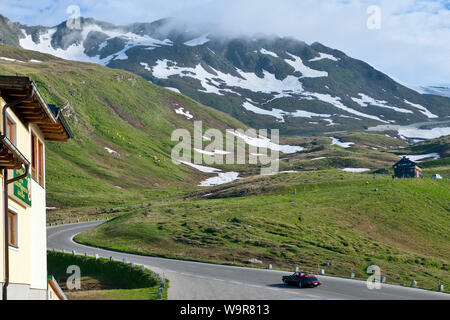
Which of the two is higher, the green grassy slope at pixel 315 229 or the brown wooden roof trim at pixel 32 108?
the brown wooden roof trim at pixel 32 108

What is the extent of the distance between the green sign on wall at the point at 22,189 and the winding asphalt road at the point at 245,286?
60.7ft

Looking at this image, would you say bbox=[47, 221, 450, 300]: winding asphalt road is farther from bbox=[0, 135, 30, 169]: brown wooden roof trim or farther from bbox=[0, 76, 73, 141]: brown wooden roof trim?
bbox=[0, 135, 30, 169]: brown wooden roof trim

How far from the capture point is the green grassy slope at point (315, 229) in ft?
204

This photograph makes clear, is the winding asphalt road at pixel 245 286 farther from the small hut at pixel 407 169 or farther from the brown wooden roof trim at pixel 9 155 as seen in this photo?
the small hut at pixel 407 169

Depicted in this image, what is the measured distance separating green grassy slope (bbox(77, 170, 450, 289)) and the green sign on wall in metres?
40.9

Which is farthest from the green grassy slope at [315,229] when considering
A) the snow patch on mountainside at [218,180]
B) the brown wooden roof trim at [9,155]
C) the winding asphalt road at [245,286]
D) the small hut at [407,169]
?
the snow patch on mountainside at [218,180]

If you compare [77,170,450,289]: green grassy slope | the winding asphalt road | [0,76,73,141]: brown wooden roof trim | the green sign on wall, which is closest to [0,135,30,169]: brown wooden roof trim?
the green sign on wall

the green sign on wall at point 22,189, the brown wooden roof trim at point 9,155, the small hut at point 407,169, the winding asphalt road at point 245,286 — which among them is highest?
the small hut at point 407,169

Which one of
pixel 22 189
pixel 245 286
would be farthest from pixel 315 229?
pixel 22 189

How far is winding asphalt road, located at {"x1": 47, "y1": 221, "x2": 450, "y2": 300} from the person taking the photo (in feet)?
125

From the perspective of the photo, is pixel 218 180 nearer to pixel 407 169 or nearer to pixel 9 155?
pixel 407 169
